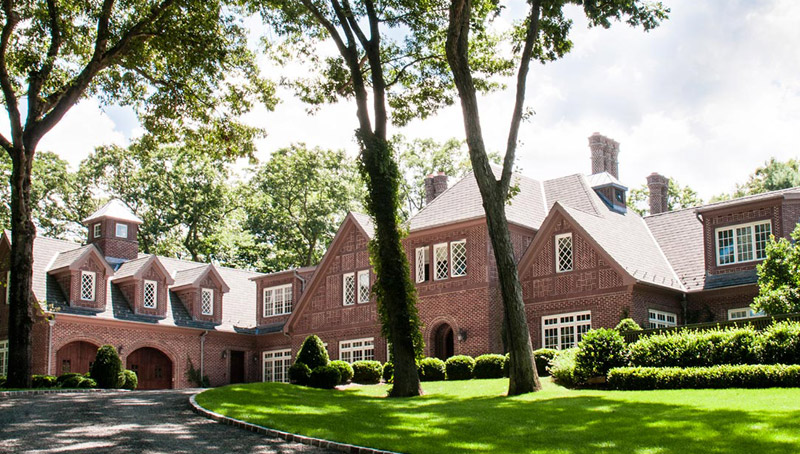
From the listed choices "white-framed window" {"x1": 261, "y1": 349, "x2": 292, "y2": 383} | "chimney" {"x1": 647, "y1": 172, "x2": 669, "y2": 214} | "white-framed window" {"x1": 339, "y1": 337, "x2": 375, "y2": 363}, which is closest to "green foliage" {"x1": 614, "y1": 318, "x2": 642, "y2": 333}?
"white-framed window" {"x1": 339, "y1": 337, "x2": 375, "y2": 363}

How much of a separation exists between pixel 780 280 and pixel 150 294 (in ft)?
86.3

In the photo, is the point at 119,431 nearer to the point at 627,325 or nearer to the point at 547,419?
the point at 547,419

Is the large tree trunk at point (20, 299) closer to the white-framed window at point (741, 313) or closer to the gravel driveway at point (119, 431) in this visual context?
the gravel driveway at point (119, 431)

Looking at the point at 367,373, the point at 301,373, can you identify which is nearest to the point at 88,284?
the point at 367,373

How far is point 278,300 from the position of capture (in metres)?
39.8

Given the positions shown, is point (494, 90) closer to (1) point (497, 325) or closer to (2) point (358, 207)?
(1) point (497, 325)

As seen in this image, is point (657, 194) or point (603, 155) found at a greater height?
point (603, 155)

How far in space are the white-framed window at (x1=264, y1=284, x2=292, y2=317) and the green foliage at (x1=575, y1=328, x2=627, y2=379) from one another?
A: 20.7 meters

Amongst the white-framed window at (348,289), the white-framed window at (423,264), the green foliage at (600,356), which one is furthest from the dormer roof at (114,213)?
the green foliage at (600,356)

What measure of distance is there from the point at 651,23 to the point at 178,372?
26.5 meters

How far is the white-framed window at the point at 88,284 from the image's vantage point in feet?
117

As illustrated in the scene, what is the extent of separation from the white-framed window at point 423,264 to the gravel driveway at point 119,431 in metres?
15.3

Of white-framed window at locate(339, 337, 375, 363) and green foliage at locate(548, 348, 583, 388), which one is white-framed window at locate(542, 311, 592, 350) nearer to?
green foliage at locate(548, 348, 583, 388)

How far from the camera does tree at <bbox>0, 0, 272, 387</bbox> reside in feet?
75.2
